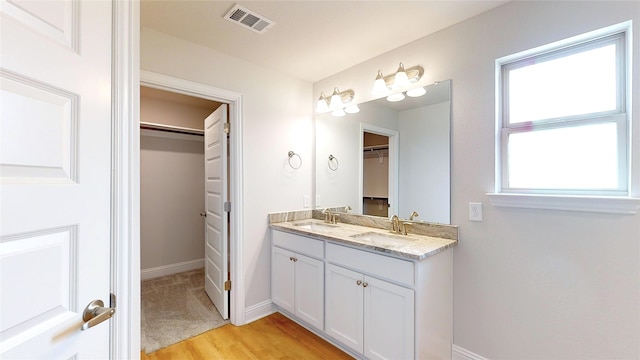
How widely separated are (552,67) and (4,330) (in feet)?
8.53

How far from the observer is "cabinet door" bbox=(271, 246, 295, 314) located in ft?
8.18

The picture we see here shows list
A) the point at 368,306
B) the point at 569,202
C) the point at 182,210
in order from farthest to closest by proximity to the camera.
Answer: the point at 182,210, the point at 368,306, the point at 569,202

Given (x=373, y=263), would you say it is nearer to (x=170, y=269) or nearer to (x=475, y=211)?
(x=475, y=211)

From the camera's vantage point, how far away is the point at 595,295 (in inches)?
57.8

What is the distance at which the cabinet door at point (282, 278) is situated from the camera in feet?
8.18

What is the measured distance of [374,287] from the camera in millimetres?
1824

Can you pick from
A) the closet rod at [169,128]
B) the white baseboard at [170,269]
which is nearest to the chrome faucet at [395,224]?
the closet rod at [169,128]

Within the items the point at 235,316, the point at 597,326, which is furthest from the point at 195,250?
the point at 597,326

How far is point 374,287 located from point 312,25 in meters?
1.86

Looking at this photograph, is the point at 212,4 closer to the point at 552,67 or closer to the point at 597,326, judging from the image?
the point at 552,67

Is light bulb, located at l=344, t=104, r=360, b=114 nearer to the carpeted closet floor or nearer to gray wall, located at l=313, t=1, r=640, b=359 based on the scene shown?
gray wall, located at l=313, t=1, r=640, b=359

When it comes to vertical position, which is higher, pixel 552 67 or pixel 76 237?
pixel 552 67

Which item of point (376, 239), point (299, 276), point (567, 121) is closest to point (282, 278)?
point (299, 276)

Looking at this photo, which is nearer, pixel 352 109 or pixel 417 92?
pixel 417 92
